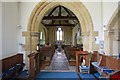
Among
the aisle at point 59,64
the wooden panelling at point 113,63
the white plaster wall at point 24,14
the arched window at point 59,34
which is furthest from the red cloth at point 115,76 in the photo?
the arched window at point 59,34

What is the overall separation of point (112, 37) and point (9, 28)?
3.67 metres

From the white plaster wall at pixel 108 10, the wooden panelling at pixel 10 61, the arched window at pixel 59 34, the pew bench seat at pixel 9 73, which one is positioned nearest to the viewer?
the pew bench seat at pixel 9 73

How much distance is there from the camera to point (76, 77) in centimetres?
583

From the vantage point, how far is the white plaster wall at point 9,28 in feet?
18.9

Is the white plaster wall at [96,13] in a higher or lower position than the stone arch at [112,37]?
higher

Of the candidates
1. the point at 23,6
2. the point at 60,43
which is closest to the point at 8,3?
the point at 23,6

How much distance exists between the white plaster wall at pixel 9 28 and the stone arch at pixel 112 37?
3.36m

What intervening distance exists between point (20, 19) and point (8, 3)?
3.59 ft

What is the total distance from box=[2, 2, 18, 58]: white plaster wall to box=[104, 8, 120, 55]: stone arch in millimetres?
3362

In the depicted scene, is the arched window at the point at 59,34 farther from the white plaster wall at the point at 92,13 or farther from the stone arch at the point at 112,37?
the stone arch at the point at 112,37

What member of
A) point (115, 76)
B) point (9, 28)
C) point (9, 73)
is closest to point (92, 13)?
point (9, 28)

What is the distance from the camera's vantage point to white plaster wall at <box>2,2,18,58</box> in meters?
5.78

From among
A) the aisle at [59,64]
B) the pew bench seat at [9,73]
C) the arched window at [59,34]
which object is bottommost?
the aisle at [59,64]

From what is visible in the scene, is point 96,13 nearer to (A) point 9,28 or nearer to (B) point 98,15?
(B) point 98,15
